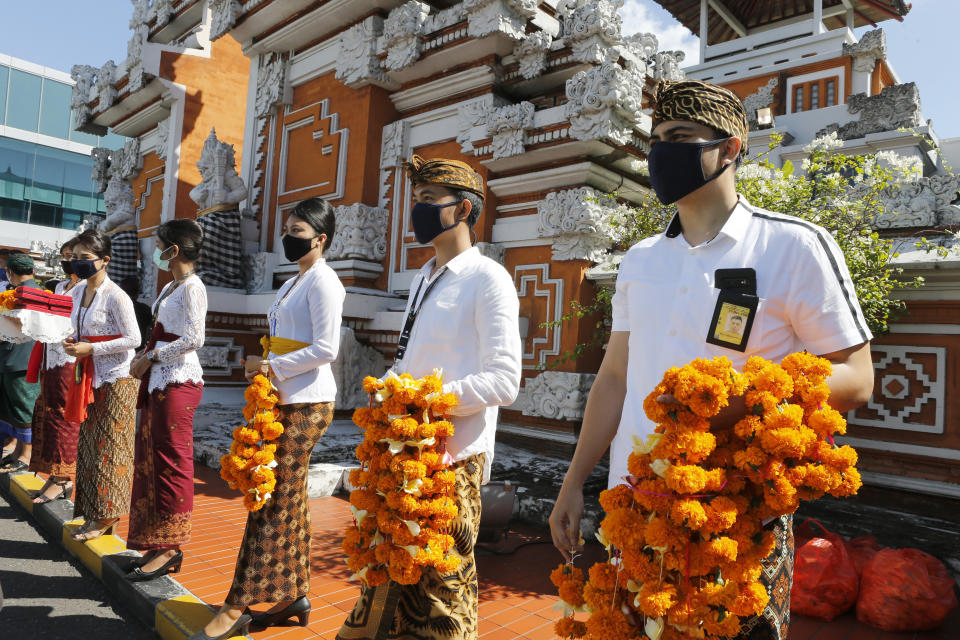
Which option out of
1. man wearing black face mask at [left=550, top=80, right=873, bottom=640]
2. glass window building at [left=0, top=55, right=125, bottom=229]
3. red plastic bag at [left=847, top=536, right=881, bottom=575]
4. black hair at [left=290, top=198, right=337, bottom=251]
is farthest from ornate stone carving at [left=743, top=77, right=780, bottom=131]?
glass window building at [left=0, top=55, right=125, bottom=229]

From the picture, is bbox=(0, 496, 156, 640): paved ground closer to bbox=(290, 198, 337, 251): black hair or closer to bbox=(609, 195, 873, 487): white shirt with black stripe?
bbox=(290, 198, 337, 251): black hair

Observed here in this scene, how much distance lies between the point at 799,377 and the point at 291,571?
95.2 inches

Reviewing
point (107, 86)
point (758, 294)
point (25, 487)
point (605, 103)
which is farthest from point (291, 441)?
point (107, 86)

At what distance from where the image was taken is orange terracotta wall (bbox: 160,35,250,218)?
411 inches

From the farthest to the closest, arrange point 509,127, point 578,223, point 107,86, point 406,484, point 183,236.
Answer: point 107,86 → point 509,127 → point 578,223 → point 183,236 → point 406,484

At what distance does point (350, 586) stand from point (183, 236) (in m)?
2.19

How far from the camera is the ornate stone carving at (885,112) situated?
9812 mm

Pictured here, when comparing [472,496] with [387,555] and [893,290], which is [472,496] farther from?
[893,290]

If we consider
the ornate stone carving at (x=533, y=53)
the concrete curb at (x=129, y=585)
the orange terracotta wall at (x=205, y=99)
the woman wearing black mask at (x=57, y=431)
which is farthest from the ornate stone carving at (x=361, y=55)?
the concrete curb at (x=129, y=585)

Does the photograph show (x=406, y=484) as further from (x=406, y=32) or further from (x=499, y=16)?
(x=406, y=32)

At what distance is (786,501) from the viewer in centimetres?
116

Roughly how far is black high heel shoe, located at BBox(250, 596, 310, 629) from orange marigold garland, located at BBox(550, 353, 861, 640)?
210 cm

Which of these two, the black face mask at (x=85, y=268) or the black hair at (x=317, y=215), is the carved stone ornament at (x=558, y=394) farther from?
the black face mask at (x=85, y=268)

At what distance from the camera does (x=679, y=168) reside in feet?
5.00
